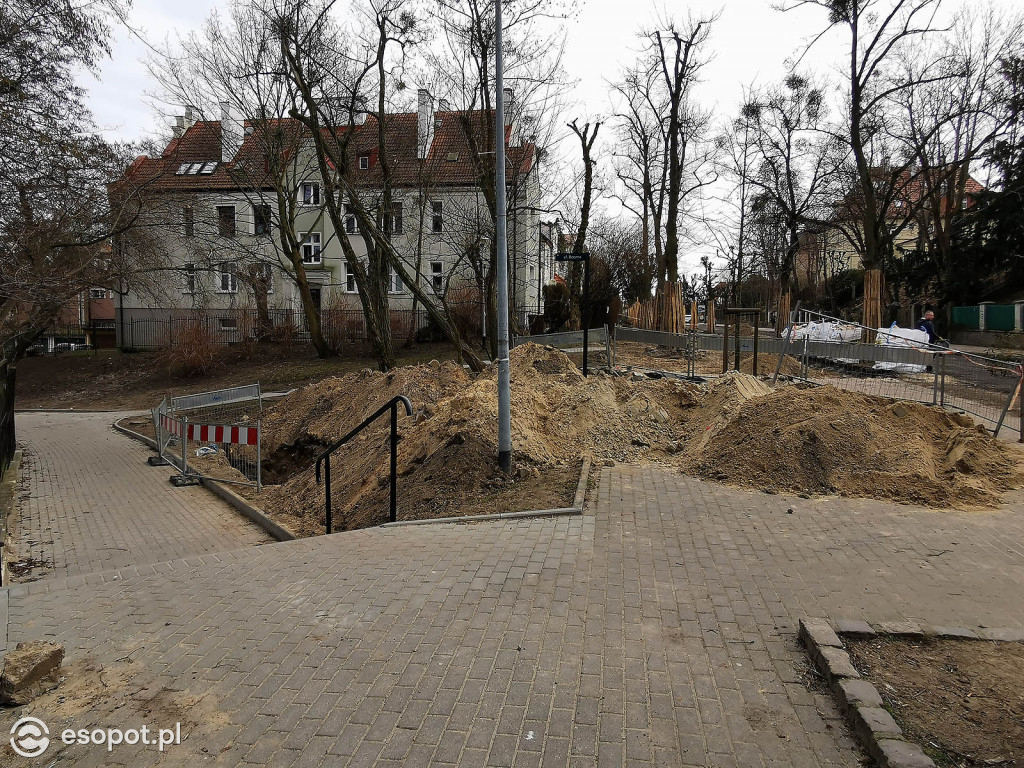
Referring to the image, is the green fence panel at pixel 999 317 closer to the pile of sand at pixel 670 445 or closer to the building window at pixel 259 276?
the pile of sand at pixel 670 445

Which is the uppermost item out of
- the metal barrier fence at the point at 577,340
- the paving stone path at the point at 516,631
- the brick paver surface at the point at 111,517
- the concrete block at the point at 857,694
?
the metal barrier fence at the point at 577,340

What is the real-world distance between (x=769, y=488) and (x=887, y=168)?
3217 centimetres

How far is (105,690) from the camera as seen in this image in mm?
3637

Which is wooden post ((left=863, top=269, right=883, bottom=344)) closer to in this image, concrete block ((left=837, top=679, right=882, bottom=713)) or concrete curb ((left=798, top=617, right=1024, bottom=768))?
concrete curb ((left=798, top=617, right=1024, bottom=768))

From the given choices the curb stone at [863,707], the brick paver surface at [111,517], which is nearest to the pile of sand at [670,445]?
the brick paver surface at [111,517]

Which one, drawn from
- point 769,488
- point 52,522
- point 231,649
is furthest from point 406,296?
point 231,649

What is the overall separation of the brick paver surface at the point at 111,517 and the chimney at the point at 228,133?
15518 millimetres

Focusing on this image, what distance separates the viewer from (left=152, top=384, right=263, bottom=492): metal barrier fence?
11.1 metres

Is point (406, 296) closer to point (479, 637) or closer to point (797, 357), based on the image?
point (797, 357)

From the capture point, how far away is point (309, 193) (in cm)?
3838

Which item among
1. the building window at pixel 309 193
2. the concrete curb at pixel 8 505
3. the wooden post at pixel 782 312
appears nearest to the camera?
the concrete curb at pixel 8 505

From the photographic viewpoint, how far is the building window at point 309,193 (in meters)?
36.4

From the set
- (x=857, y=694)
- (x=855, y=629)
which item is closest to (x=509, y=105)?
(x=855, y=629)

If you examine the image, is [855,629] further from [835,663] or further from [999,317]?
[999,317]
